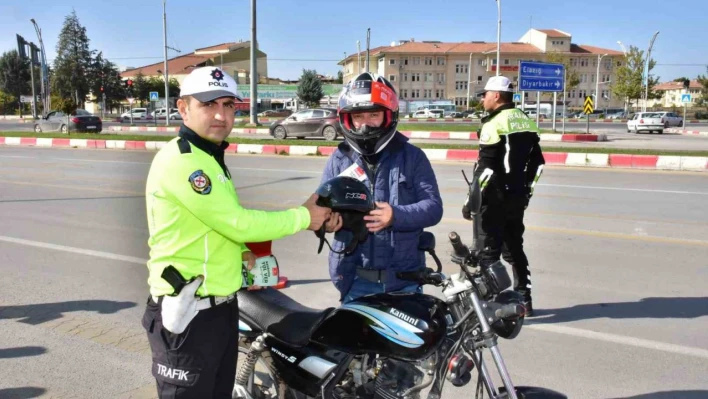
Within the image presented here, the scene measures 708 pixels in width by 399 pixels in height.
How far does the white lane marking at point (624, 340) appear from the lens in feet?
14.0

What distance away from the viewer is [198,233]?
2266 mm

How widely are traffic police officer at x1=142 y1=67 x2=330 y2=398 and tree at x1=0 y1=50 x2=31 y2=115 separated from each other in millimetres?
105985

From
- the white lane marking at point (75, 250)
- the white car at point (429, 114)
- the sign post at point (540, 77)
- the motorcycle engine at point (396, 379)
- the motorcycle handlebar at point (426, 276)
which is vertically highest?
the sign post at point (540, 77)

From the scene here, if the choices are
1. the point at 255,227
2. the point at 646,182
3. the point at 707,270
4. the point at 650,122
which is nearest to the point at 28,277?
the point at 255,227

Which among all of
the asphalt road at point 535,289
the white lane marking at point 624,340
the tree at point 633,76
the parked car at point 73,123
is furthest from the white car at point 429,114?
the white lane marking at point 624,340

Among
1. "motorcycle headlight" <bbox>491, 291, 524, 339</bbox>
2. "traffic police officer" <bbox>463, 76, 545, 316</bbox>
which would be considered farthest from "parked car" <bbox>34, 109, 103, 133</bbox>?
"motorcycle headlight" <bbox>491, 291, 524, 339</bbox>

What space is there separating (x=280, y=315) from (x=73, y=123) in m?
32.7

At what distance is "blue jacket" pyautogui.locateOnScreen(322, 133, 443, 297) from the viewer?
9.55 feet

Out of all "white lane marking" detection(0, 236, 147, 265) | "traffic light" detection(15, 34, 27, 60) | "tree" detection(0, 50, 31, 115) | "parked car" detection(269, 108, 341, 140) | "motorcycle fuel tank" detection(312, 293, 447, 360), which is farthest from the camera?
"tree" detection(0, 50, 31, 115)

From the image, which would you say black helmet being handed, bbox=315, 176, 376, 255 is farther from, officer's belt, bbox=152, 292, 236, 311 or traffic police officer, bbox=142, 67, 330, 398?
officer's belt, bbox=152, 292, 236, 311

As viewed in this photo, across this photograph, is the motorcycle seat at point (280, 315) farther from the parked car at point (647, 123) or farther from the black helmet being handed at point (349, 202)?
the parked car at point (647, 123)

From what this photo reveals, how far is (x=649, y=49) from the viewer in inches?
2188

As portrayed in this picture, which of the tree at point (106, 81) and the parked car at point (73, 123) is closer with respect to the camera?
the parked car at point (73, 123)

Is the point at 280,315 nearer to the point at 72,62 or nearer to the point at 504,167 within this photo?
the point at 504,167
